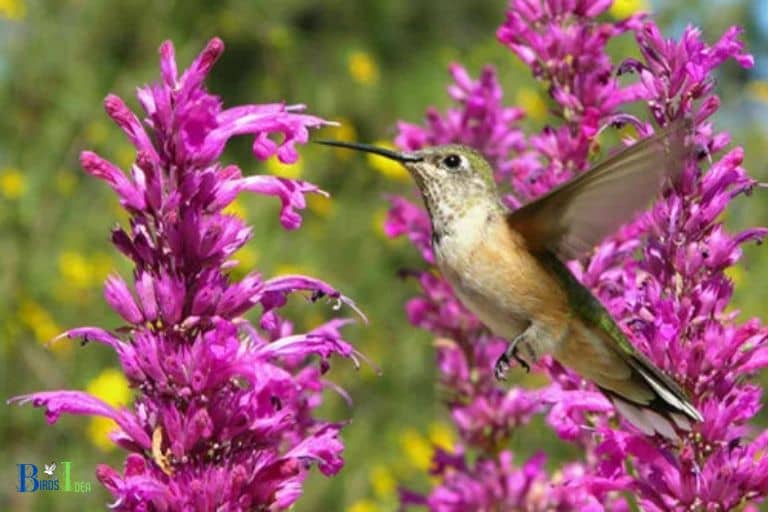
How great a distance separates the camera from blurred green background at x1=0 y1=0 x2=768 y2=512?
6.38 m

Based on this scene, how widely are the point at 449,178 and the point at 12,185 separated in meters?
4.07

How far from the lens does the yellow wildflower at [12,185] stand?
6.41 meters

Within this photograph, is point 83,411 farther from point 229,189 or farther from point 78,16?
point 78,16

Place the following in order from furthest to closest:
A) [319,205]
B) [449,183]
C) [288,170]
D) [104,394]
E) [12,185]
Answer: [319,205] < [288,170] < [12,185] < [104,394] < [449,183]

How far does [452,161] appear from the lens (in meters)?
3.11

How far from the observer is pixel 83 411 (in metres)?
2.30

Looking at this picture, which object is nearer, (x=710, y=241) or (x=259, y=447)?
(x=259, y=447)

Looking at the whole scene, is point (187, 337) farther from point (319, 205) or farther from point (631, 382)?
point (319, 205)

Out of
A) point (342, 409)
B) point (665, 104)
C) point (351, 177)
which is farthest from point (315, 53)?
point (665, 104)

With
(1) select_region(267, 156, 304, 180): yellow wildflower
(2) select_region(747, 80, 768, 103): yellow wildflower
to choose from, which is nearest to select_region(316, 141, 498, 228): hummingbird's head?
(1) select_region(267, 156, 304, 180): yellow wildflower

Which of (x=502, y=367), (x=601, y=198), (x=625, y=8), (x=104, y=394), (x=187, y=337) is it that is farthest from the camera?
(x=104, y=394)

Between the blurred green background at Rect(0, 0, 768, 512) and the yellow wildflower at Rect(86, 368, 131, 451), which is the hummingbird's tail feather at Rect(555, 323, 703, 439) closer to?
the blurred green background at Rect(0, 0, 768, 512)

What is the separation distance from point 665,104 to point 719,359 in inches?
21.3

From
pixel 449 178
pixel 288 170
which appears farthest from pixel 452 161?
pixel 288 170
